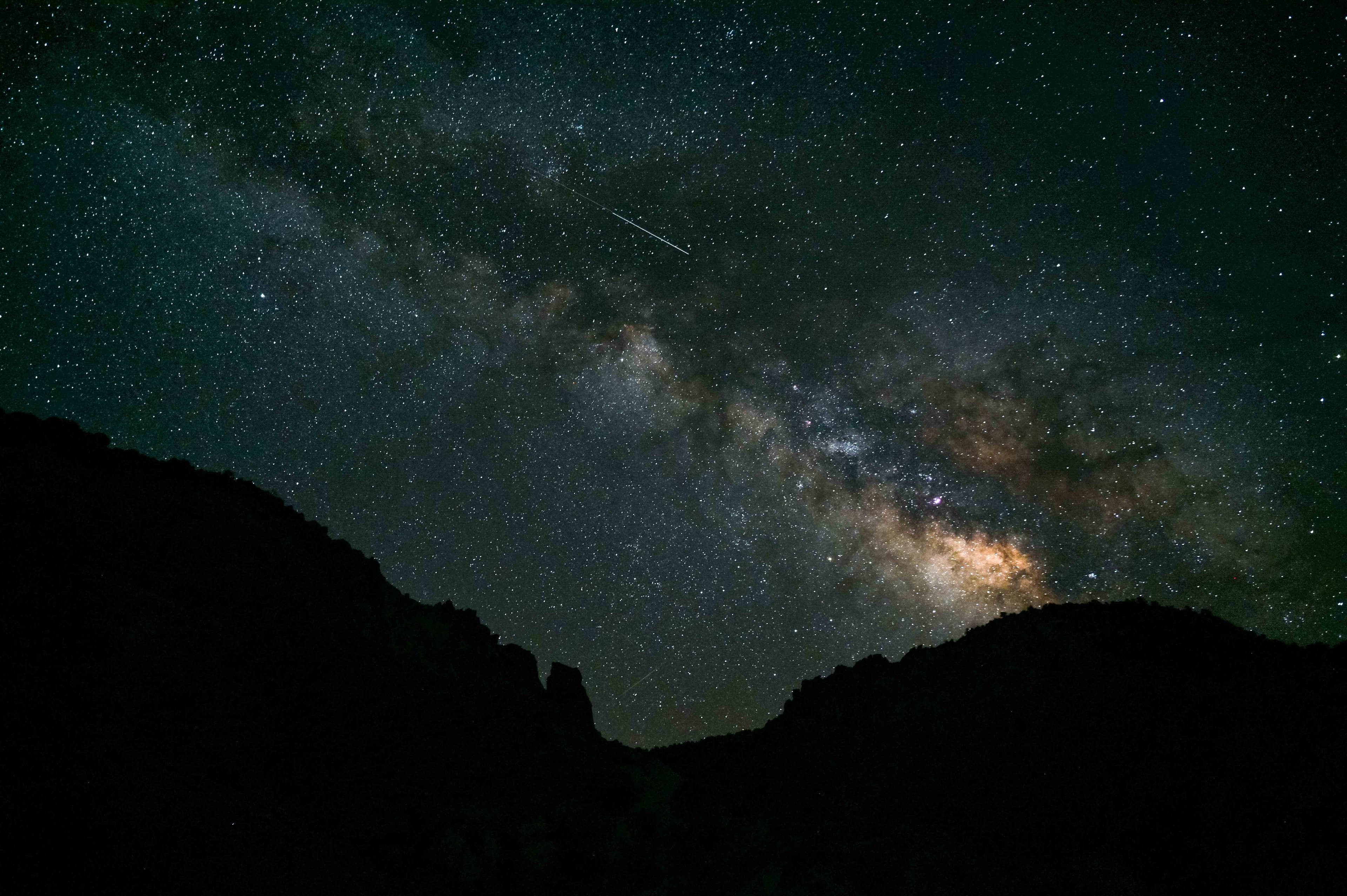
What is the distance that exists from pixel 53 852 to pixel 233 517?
42.1 feet

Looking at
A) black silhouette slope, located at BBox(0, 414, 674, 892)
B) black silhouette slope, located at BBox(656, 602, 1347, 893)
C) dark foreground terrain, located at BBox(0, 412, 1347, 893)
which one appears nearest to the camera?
black silhouette slope, located at BBox(0, 414, 674, 892)

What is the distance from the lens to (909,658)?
3234 centimetres

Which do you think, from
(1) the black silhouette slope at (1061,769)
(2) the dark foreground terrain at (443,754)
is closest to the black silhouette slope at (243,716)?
(2) the dark foreground terrain at (443,754)

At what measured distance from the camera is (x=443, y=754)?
18.2 m

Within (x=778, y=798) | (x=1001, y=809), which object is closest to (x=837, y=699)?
(x=778, y=798)

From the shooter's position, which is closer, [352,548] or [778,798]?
[352,548]

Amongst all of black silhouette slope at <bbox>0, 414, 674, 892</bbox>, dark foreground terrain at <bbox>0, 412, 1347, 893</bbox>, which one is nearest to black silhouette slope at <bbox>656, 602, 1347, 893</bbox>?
dark foreground terrain at <bbox>0, 412, 1347, 893</bbox>

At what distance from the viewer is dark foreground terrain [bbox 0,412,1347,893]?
11133mm

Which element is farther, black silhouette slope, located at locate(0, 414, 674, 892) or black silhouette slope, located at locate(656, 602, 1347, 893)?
black silhouette slope, located at locate(656, 602, 1347, 893)

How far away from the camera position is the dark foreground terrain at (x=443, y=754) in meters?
11.1

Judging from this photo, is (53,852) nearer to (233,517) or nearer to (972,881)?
(233,517)

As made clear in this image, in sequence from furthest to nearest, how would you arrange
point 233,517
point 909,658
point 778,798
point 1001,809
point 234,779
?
point 909,658
point 778,798
point 1001,809
point 233,517
point 234,779

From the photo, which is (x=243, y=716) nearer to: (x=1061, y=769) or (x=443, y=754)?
(x=443, y=754)

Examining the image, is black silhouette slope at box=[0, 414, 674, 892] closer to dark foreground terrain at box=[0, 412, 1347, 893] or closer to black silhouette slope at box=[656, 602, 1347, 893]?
dark foreground terrain at box=[0, 412, 1347, 893]
